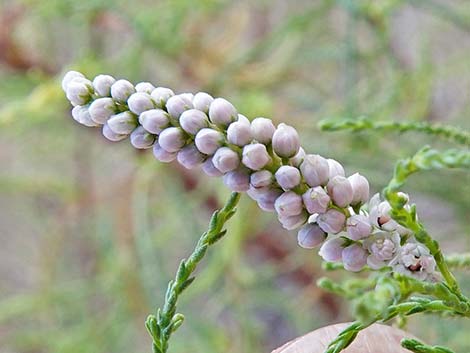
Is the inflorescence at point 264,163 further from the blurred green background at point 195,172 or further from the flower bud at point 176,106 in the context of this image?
the blurred green background at point 195,172

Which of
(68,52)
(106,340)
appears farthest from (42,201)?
(106,340)

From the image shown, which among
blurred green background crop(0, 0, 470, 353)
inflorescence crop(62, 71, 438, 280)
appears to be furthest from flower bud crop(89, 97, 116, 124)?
blurred green background crop(0, 0, 470, 353)

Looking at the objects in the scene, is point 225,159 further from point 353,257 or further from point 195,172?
point 195,172

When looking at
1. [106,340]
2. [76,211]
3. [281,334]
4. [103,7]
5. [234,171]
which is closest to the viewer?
[234,171]

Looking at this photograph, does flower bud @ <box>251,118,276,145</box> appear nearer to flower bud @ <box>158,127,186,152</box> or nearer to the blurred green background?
flower bud @ <box>158,127,186,152</box>

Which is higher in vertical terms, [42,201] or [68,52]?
[68,52]

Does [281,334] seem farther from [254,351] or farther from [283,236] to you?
[254,351]
